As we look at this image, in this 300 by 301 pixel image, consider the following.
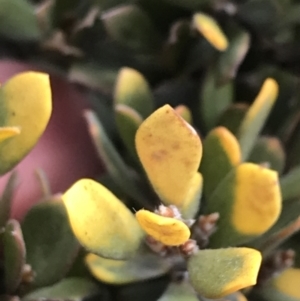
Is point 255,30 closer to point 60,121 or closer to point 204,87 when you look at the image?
point 204,87

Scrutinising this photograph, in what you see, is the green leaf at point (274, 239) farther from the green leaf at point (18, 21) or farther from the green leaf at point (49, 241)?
the green leaf at point (18, 21)

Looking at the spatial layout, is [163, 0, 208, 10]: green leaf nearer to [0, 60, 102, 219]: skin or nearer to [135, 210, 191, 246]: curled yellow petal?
[0, 60, 102, 219]: skin

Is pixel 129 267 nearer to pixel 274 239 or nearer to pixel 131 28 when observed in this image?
pixel 274 239

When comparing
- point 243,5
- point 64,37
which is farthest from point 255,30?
point 64,37

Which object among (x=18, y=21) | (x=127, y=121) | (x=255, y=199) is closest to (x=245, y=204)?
(x=255, y=199)

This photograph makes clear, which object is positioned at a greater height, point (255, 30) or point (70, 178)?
point (255, 30)

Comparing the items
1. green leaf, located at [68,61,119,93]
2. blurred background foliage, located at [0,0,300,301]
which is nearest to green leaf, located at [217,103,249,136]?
blurred background foliage, located at [0,0,300,301]

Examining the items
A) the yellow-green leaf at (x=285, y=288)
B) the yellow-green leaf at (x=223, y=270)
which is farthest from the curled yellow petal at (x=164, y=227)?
the yellow-green leaf at (x=285, y=288)
